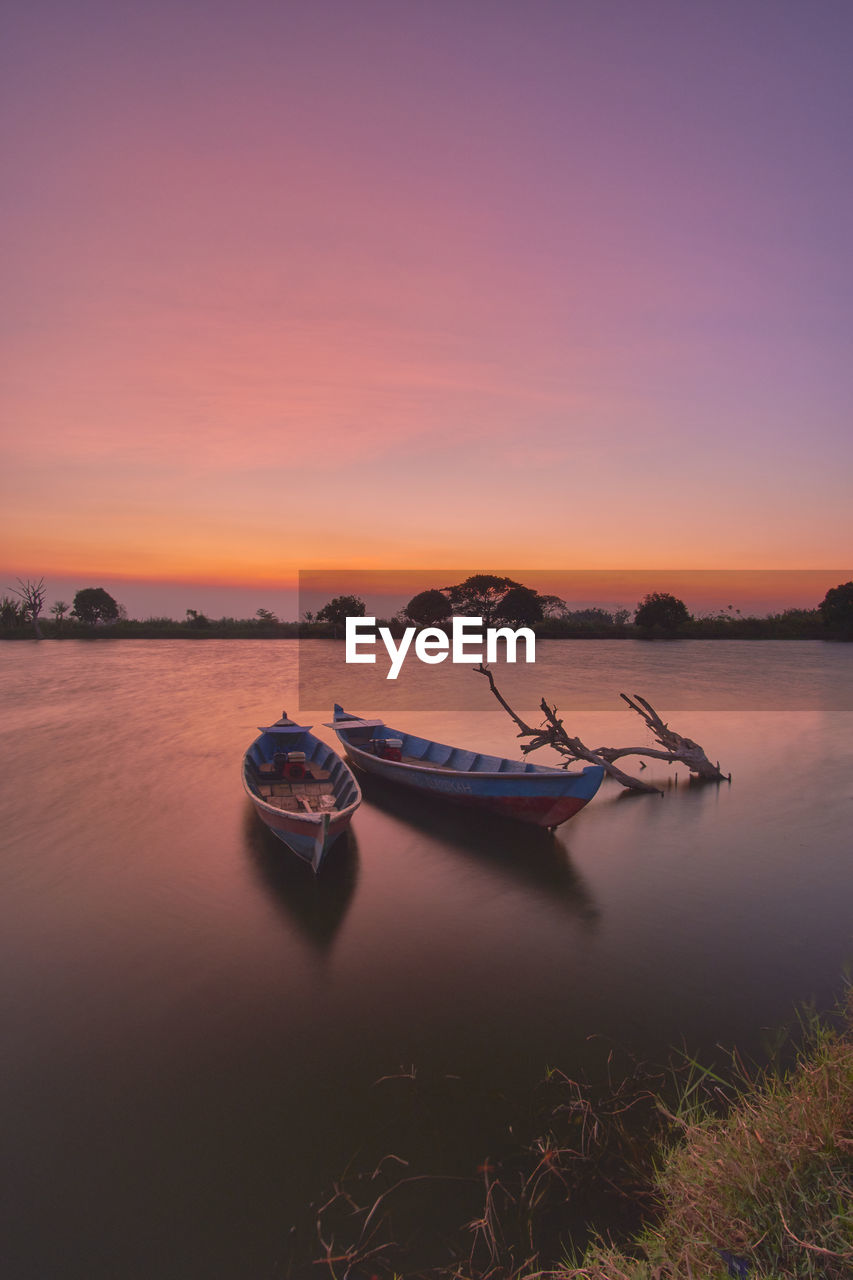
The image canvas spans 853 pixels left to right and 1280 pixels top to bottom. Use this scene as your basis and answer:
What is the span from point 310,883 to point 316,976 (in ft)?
8.83

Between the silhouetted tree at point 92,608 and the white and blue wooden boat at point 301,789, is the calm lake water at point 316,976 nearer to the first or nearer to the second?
the white and blue wooden boat at point 301,789

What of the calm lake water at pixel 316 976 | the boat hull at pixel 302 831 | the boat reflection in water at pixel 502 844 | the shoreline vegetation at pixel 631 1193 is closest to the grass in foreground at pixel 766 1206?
the shoreline vegetation at pixel 631 1193

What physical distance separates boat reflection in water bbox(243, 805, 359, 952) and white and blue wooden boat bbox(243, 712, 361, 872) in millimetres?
378

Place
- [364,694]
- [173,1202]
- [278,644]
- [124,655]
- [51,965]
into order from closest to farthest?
[173,1202] < [51,965] < [364,694] < [124,655] < [278,644]

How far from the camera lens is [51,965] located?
7938 mm

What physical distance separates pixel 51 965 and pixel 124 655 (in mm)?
53960

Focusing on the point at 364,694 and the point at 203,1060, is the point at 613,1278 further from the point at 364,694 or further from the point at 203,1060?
the point at 364,694

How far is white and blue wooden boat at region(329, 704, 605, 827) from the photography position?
11.5 metres

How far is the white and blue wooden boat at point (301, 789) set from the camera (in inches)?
393

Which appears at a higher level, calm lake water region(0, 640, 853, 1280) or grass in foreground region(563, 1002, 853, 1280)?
grass in foreground region(563, 1002, 853, 1280)

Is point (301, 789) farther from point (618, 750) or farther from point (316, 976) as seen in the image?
point (618, 750)

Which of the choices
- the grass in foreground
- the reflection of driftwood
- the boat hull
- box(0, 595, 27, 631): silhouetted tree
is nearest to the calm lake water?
the boat hull

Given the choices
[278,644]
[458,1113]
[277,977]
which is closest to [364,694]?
[277,977]

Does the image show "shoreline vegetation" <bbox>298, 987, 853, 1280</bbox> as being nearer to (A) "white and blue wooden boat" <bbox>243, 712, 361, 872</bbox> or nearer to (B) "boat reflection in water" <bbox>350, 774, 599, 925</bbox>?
(B) "boat reflection in water" <bbox>350, 774, 599, 925</bbox>
